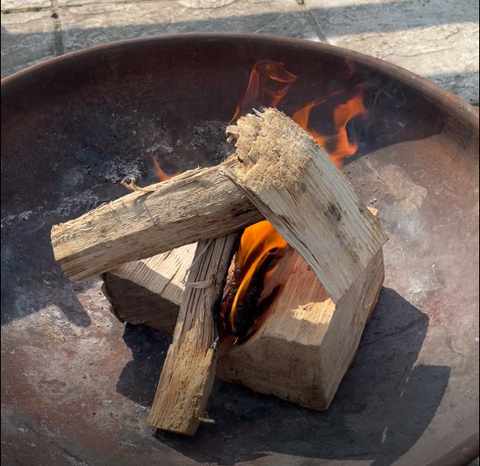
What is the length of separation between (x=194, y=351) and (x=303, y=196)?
473 mm

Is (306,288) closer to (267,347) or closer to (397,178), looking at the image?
(267,347)

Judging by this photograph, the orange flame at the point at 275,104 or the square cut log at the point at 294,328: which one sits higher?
the orange flame at the point at 275,104

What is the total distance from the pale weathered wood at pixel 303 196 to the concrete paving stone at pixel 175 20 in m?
2.36

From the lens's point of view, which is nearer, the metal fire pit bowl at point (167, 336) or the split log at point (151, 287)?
the metal fire pit bowl at point (167, 336)

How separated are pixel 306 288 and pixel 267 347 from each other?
0.18m

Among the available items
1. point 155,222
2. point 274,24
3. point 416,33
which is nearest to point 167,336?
point 155,222

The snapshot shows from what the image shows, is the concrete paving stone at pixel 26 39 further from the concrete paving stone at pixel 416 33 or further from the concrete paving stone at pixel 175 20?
the concrete paving stone at pixel 416 33

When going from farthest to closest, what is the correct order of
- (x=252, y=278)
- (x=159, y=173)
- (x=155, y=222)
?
(x=159, y=173), (x=252, y=278), (x=155, y=222)

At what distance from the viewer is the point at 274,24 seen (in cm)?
378

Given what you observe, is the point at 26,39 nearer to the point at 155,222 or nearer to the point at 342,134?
the point at 342,134

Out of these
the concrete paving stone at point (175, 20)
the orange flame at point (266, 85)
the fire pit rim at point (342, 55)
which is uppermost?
the fire pit rim at point (342, 55)

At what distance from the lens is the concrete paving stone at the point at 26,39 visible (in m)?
3.60

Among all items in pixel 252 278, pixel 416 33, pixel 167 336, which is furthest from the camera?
pixel 416 33

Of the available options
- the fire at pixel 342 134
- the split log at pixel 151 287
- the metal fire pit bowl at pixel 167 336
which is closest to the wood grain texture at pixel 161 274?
the split log at pixel 151 287
